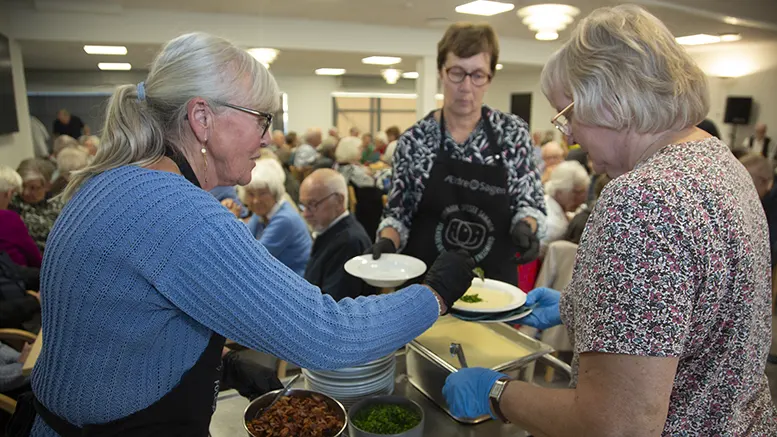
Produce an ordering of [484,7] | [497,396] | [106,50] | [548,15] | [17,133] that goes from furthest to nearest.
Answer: [106,50], [17,133], [484,7], [548,15], [497,396]

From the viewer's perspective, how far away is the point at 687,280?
0.77 meters

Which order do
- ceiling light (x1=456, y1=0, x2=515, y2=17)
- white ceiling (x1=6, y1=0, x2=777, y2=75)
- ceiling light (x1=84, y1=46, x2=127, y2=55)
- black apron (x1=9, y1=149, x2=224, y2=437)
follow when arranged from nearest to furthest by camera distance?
1. black apron (x1=9, y1=149, x2=224, y2=437)
2. ceiling light (x1=456, y1=0, x2=515, y2=17)
3. white ceiling (x1=6, y1=0, x2=777, y2=75)
4. ceiling light (x1=84, y1=46, x2=127, y2=55)

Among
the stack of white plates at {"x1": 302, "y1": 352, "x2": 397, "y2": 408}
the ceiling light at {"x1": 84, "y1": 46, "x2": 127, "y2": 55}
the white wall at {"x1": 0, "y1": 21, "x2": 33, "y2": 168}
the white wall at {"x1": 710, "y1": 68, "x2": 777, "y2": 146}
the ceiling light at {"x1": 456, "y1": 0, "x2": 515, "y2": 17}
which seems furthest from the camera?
the white wall at {"x1": 710, "y1": 68, "x2": 777, "y2": 146}

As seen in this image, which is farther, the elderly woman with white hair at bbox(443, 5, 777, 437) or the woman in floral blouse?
the woman in floral blouse

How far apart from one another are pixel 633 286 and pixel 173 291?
0.73 m

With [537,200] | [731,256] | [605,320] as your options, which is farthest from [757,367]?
[537,200]

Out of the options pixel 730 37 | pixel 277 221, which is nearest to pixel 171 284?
pixel 277 221

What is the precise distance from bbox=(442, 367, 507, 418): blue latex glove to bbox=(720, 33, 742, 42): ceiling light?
9263 millimetres

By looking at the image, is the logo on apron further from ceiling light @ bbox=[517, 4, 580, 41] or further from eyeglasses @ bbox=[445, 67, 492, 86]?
ceiling light @ bbox=[517, 4, 580, 41]

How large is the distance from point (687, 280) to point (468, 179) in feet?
4.19

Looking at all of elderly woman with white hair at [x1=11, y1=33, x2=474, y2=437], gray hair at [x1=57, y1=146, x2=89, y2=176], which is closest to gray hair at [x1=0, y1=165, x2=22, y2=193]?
gray hair at [x1=57, y1=146, x2=89, y2=176]

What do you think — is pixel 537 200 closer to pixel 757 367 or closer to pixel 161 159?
pixel 757 367

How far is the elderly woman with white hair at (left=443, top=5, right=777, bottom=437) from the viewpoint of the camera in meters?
0.77

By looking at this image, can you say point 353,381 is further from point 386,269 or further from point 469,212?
point 469,212
